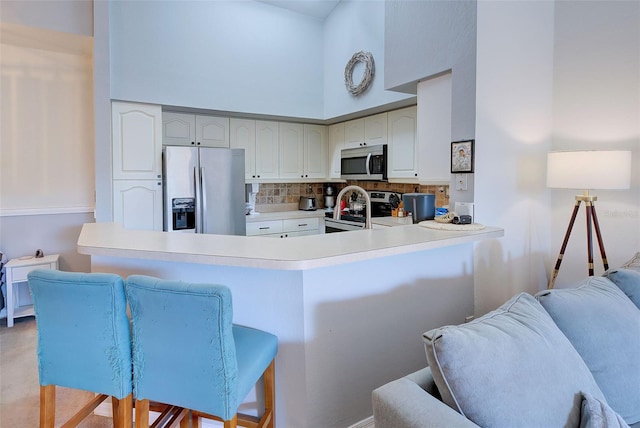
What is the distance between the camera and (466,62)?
2.32m

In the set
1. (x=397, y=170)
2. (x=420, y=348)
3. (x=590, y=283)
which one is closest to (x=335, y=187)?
(x=397, y=170)

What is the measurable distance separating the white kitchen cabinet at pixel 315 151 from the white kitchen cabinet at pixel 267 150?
0.42 meters

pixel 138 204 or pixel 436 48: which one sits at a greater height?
pixel 436 48

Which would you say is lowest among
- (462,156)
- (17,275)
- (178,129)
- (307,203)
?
(17,275)

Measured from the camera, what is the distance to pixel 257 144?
14.9 ft

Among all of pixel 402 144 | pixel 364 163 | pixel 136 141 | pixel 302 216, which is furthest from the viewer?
pixel 302 216

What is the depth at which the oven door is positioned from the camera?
4.03m

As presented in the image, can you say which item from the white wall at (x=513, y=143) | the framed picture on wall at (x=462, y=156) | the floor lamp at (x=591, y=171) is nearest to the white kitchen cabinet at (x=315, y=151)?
the framed picture on wall at (x=462, y=156)

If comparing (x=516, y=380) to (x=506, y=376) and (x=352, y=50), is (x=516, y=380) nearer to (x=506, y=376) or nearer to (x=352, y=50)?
(x=506, y=376)

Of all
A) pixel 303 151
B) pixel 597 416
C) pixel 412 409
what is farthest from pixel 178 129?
pixel 597 416

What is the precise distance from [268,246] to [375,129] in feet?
9.63

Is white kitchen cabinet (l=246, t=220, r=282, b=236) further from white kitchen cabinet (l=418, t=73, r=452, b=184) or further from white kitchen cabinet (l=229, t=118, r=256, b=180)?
white kitchen cabinet (l=418, t=73, r=452, b=184)

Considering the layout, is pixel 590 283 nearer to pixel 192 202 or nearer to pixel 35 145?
pixel 192 202

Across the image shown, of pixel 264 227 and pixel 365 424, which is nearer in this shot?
→ pixel 365 424
